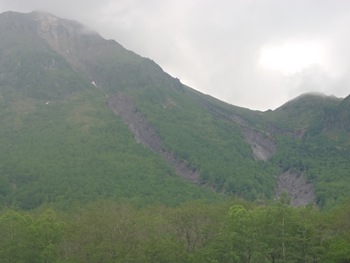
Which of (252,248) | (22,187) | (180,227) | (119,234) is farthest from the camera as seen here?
(22,187)

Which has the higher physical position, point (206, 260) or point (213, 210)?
point (213, 210)

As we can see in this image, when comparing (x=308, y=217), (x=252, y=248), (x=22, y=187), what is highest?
(x=308, y=217)

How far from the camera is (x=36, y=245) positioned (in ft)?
247

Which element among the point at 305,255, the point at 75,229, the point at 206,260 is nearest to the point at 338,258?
the point at 305,255

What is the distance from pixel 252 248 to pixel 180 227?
60.9ft

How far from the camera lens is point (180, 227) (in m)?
89.7

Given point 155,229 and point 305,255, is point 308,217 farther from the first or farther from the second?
point 155,229

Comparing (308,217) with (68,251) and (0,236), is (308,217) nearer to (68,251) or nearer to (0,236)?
(68,251)

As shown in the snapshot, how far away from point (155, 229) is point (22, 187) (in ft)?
372

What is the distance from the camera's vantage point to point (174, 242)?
77.8 m

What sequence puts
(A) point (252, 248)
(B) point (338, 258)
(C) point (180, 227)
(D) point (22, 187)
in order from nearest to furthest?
(B) point (338, 258)
(A) point (252, 248)
(C) point (180, 227)
(D) point (22, 187)

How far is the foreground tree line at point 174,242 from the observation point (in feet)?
235

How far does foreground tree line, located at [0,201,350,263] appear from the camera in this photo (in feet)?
235

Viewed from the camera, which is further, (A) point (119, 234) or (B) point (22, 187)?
(B) point (22, 187)
